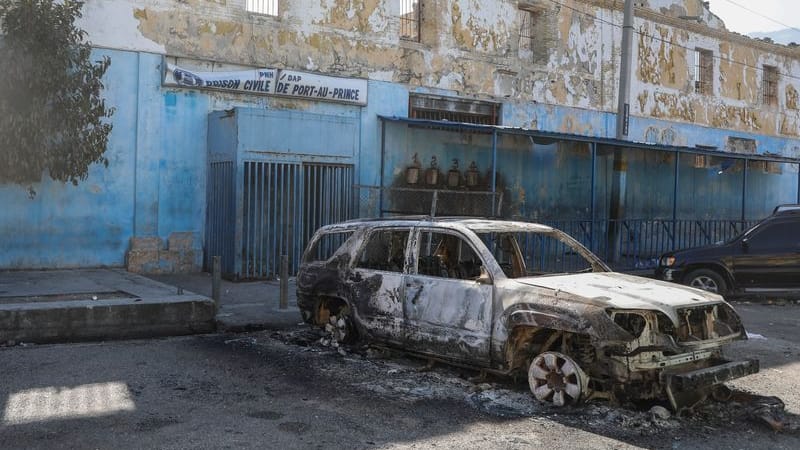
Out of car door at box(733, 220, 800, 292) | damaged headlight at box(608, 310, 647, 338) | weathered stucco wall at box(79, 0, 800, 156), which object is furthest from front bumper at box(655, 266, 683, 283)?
damaged headlight at box(608, 310, 647, 338)

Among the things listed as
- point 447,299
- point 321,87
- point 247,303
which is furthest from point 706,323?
point 321,87

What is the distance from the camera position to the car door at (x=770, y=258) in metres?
12.8

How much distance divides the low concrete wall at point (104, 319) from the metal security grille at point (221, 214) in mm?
3993

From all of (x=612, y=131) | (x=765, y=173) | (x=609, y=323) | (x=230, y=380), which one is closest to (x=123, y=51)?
(x=230, y=380)

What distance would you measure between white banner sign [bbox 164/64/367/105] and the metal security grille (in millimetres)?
1533

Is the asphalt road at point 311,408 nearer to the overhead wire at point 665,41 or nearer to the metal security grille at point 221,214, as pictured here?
the metal security grille at point 221,214

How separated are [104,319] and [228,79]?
21.7ft

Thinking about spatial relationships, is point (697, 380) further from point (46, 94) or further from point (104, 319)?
point (46, 94)

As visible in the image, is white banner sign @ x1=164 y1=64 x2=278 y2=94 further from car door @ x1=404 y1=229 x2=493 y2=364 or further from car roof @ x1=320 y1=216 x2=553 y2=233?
car door @ x1=404 y1=229 x2=493 y2=364

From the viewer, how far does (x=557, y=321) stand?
609 centimetres

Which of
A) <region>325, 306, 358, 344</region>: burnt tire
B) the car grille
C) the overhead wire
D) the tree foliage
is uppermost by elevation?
the overhead wire

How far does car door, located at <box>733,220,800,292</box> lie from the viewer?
12.8 metres

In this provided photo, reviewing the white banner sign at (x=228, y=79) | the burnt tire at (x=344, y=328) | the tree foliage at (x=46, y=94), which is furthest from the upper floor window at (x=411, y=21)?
the burnt tire at (x=344, y=328)

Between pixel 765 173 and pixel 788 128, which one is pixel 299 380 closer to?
pixel 765 173
